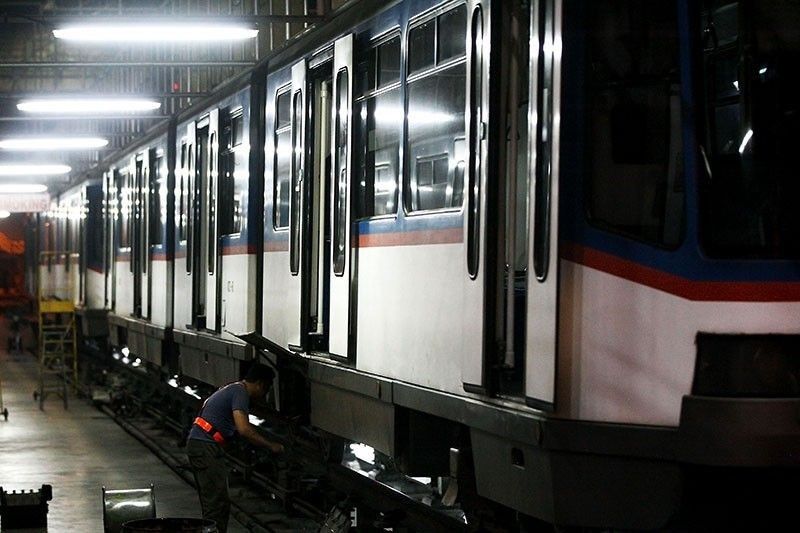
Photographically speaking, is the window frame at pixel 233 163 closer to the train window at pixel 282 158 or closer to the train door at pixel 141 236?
the train window at pixel 282 158

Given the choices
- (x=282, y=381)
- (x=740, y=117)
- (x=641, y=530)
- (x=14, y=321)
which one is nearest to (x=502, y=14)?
(x=740, y=117)

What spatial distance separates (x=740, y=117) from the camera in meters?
7.03

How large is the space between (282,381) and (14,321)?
109ft

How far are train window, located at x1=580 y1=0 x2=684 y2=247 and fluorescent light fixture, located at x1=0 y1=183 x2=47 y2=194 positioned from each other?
3328 centimetres

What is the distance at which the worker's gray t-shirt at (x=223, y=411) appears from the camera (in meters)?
11.0

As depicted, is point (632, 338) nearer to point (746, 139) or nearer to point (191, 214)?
point (746, 139)

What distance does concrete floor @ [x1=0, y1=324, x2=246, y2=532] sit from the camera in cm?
1415

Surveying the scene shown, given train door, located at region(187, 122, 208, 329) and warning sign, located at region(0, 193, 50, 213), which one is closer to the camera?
train door, located at region(187, 122, 208, 329)

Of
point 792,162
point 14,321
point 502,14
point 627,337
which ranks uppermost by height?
point 502,14

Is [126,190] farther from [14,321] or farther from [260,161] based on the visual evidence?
[14,321]

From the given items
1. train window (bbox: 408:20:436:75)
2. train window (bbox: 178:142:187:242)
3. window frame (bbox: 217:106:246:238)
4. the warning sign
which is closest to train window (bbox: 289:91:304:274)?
window frame (bbox: 217:106:246:238)

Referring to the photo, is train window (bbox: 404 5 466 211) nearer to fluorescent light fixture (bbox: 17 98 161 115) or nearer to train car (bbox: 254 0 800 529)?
train car (bbox: 254 0 800 529)

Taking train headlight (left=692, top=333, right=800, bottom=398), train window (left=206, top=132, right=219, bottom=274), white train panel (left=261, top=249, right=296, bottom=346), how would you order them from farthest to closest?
train window (left=206, top=132, right=219, bottom=274) → white train panel (left=261, top=249, right=296, bottom=346) → train headlight (left=692, top=333, right=800, bottom=398)

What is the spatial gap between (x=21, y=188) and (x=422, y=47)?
33.7m
